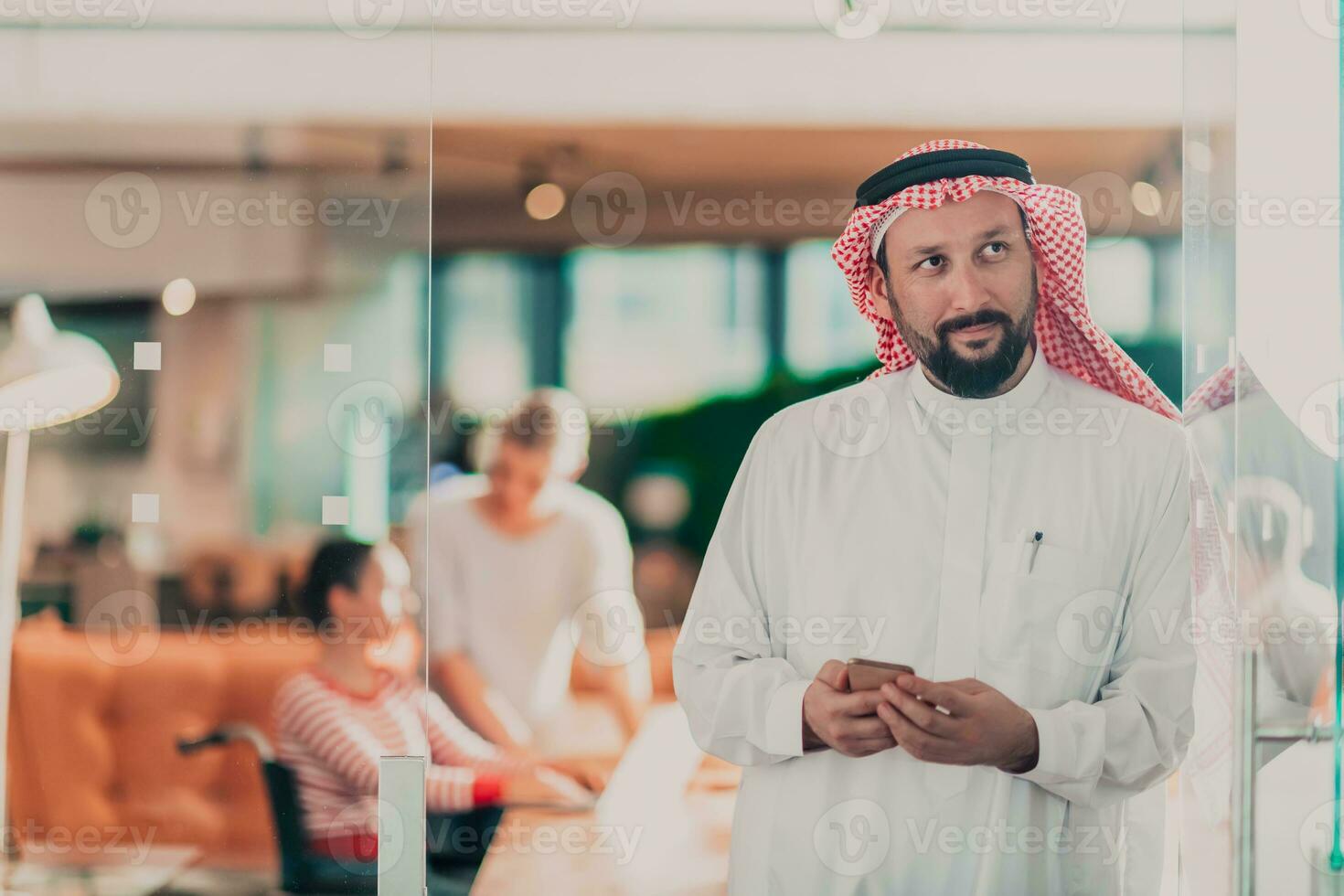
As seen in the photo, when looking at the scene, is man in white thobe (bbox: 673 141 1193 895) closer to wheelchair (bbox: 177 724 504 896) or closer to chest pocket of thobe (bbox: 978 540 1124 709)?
chest pocket of thobe (bbox: 978 540 1124 709)

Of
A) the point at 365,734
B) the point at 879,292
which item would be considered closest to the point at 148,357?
the point at 365,734

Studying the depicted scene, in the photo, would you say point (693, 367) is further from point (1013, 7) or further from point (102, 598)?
point (102, 598)

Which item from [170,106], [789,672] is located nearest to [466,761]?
[789,672]

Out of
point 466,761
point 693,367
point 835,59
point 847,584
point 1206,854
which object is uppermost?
point 835,59

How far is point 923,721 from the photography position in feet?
6.33

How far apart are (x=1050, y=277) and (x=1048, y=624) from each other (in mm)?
558

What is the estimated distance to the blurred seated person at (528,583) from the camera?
2.00 metres

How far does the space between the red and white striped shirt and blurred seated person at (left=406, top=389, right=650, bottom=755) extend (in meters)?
0.05

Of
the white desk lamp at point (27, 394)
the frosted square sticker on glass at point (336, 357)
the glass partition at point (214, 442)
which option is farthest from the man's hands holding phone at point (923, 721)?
the white desk lamp at point (27, 394)

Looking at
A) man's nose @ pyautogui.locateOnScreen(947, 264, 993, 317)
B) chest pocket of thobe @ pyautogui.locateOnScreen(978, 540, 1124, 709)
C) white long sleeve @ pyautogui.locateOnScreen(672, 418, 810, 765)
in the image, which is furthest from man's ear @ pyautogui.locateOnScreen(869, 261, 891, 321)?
chest pocket of thobe @ pyautogui.locateOnScreen(978, 540, 1124, 709)

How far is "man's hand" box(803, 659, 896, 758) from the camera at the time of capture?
1943mm

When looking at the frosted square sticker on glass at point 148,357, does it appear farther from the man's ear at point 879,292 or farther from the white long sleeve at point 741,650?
the man's ear at point 879,292

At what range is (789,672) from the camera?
1.97m

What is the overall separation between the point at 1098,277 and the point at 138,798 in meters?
1.83
